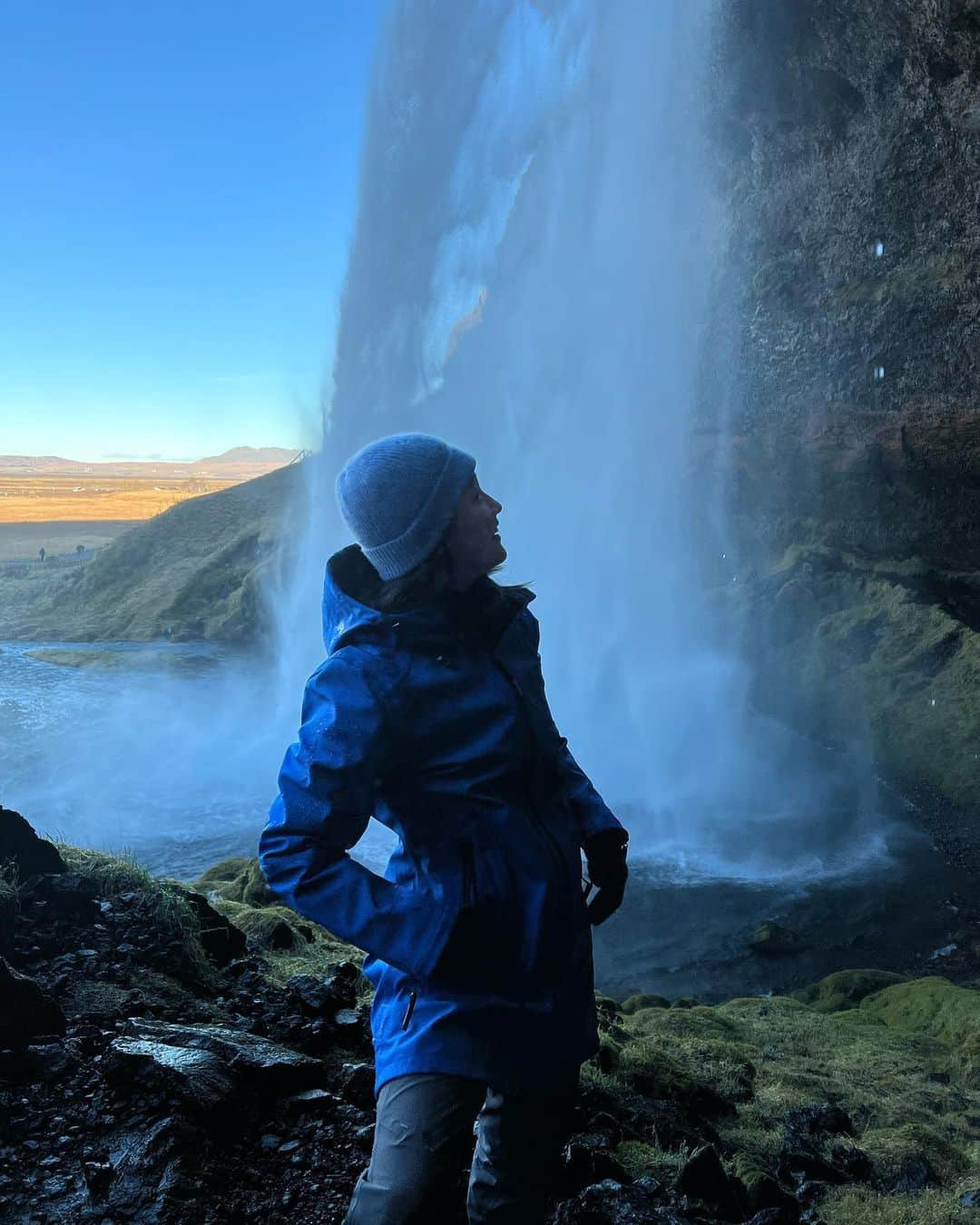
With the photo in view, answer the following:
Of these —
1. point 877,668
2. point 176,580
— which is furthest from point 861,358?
point 176,580

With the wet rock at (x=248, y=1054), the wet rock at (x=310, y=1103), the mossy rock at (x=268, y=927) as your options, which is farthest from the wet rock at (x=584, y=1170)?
the mossy rock at (x=268, y=927)

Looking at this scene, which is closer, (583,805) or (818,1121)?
(583,805)

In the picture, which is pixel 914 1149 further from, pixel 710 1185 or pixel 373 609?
pixel 373 609

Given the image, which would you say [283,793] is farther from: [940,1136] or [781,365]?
[781,365]

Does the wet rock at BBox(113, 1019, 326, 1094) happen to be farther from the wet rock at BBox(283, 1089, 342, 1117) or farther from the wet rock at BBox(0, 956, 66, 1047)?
the wet rock at BBox(0, 956, 66, 1047)

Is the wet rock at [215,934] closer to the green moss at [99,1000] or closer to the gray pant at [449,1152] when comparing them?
the green moss at [99,1000]

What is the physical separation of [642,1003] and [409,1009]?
7.92 metres

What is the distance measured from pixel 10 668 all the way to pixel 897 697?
2203cm

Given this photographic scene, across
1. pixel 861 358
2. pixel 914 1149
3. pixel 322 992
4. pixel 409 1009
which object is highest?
pixel 861 358

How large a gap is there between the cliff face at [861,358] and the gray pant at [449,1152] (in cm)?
1671

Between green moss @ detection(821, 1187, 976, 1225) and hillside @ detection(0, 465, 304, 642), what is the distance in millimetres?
27419

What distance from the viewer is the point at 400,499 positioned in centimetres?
253

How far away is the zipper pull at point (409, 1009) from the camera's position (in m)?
2.33

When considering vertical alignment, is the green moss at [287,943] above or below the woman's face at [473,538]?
below
